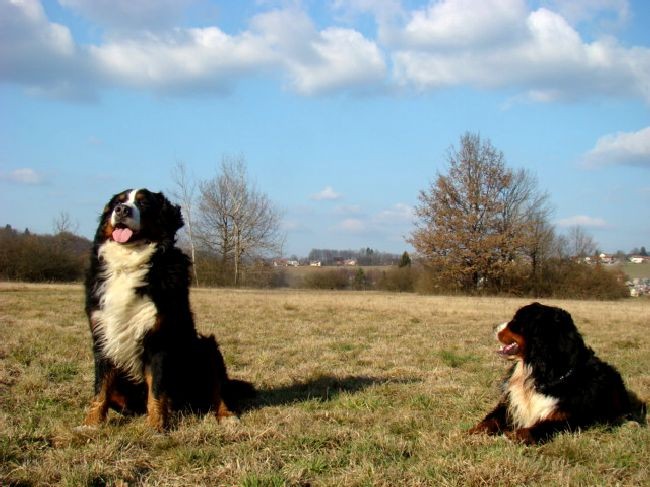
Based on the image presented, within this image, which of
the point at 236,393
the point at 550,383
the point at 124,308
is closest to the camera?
the point at 124,308

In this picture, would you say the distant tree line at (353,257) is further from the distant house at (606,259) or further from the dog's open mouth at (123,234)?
the dog's open mouth at (123,234)

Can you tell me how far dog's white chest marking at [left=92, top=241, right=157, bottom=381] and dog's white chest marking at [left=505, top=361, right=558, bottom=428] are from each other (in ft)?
10.1

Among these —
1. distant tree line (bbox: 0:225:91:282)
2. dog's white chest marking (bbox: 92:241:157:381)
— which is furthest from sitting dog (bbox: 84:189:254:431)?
distant tree line (bbox: 0:225:91:282)

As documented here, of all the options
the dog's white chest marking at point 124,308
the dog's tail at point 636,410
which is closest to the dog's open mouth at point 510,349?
the dog's tail at point 636,410

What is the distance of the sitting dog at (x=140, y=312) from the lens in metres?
4.43

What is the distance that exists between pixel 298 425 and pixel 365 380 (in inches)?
94.1

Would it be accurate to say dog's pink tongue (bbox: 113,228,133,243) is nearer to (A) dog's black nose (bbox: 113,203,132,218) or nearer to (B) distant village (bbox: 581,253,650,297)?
(A) dog's black nose (bbox: 113,203,132,218)

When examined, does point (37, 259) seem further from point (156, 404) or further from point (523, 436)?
point (523, 436)

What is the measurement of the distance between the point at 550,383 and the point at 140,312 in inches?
135

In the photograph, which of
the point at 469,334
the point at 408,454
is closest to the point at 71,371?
the point at 408,454

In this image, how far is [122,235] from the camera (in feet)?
14.8

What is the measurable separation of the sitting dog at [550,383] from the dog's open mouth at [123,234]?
3.24 meters

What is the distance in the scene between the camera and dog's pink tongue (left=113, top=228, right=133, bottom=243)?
4.51 meters

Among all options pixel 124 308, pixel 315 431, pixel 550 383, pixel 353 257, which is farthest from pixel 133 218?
pixel 353 257
